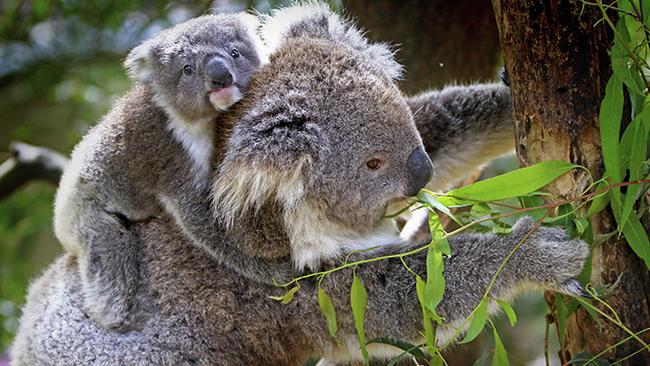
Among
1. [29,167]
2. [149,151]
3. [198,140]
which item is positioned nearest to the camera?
[198,140]

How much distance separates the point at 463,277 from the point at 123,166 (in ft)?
4.80

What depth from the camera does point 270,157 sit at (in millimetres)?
Answer: 2709

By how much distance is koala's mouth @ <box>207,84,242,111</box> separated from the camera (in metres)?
2.86

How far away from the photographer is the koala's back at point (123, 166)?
3.13 metres

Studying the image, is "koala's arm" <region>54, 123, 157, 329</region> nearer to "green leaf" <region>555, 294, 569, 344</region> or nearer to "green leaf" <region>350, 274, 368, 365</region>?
"green leaf" <region>350, 274, 368, 365</region>

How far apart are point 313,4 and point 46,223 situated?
131 inches

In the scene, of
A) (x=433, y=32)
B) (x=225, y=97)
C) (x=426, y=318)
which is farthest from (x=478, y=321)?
(x=433, y=32)

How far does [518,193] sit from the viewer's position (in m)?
2.45

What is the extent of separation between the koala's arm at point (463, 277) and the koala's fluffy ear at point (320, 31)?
2.55 feet

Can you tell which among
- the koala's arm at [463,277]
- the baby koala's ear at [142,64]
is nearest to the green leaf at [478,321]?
the koala's arm at [463,277]

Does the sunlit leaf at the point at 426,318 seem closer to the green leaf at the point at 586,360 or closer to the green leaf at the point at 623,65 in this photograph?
the green leaf at the point at 586,360

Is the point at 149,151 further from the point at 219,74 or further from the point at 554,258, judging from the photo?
the point at 554,258

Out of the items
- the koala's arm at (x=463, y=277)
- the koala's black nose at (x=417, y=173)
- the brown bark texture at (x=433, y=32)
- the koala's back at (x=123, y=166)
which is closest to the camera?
the koala's arm at (x=463, y=277)

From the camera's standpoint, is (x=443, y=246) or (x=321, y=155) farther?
(x=321, y=155)
